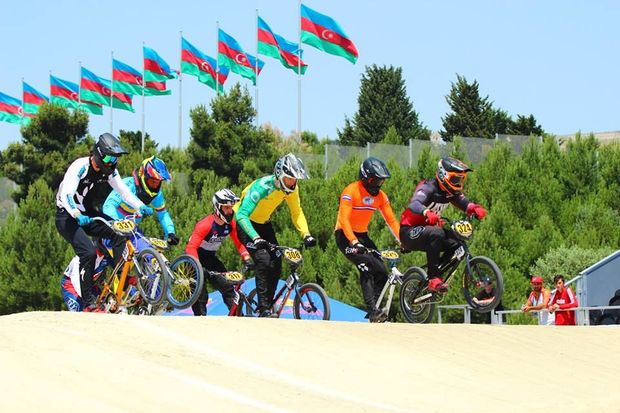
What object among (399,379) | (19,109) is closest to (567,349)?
(399,379)

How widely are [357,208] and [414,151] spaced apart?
85.4 ft

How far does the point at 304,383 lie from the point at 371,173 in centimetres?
527

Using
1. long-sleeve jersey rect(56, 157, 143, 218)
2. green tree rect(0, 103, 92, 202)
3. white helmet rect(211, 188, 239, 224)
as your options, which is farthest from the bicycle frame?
green tree rect(0, 103, 92, 202)

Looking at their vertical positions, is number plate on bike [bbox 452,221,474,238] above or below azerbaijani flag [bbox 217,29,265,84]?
below

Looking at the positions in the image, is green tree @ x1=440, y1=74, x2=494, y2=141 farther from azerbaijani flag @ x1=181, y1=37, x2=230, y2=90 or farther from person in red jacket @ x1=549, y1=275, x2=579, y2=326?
person in red jacket @ x1=549, y1=275, x2=579, y2=326

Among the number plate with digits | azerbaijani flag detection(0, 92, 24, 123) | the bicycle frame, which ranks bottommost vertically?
the bicycle frame

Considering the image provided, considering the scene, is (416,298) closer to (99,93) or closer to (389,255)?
(389,255)

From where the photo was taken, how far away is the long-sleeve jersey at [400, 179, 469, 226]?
49.7ft

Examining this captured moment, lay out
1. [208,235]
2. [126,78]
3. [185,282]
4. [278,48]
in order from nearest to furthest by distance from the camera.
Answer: [185,282]
[208,235]
[278,48]
[126,78]

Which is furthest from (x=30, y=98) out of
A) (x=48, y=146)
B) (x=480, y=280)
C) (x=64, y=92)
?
(x=480, y=280)

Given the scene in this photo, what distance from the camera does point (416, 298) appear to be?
15.4 meters

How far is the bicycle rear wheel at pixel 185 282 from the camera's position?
558 inches

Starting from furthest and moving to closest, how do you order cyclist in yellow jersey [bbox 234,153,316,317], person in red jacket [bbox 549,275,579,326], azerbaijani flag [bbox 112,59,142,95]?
azerbaijani flag [bbox 112,59,142,95], person in red jacket [bbox 549,275,579,326], cyclist in yellow jersey [bbox 234,153,316,317]

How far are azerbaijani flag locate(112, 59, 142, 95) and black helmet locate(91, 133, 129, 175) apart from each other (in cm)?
4768
